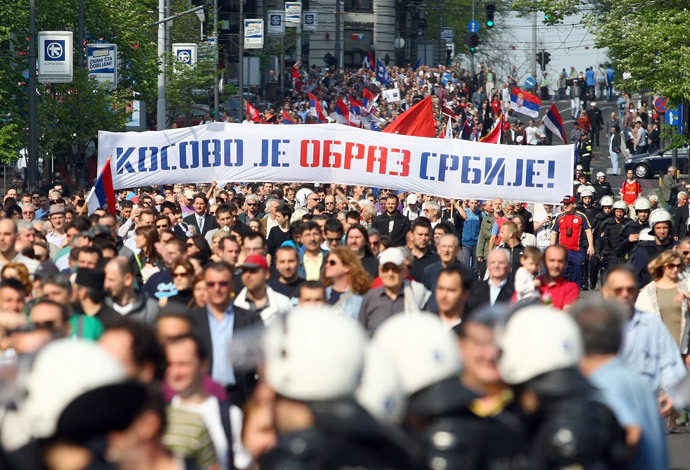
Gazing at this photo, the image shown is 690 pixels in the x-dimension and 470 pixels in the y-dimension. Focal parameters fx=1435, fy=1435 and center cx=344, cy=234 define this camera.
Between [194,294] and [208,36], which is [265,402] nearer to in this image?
[194,294]

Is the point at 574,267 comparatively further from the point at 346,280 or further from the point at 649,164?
the point at 649,164

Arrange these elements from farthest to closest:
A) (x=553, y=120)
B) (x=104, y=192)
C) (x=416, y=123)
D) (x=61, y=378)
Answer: (x=553, y=120) → (x=416, y=123) → (x=104, y=192) → (x=61, y=378)

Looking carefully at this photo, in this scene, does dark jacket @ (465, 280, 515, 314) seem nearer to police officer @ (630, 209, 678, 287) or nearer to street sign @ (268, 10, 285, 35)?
police officer @ (630, 209, 678, 287)

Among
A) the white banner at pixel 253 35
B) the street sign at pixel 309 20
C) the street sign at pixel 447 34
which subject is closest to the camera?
the white banner at pixel 253 35

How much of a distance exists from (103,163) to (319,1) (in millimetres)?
85623

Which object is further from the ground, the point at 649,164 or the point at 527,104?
the point at 527,104

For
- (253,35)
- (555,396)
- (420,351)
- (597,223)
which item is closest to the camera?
(420,351)

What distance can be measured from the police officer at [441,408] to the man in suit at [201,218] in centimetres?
1259

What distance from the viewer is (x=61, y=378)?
3535 millimetres

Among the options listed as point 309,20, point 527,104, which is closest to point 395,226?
point 527,104

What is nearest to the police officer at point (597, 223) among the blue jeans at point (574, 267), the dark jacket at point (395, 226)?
the blue jeans at point (574, 267)

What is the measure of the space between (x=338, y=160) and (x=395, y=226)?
3.82 ft

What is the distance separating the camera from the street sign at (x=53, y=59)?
1125 inches

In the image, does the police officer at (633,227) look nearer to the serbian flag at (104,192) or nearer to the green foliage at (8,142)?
the serbian flag at (104,192)
